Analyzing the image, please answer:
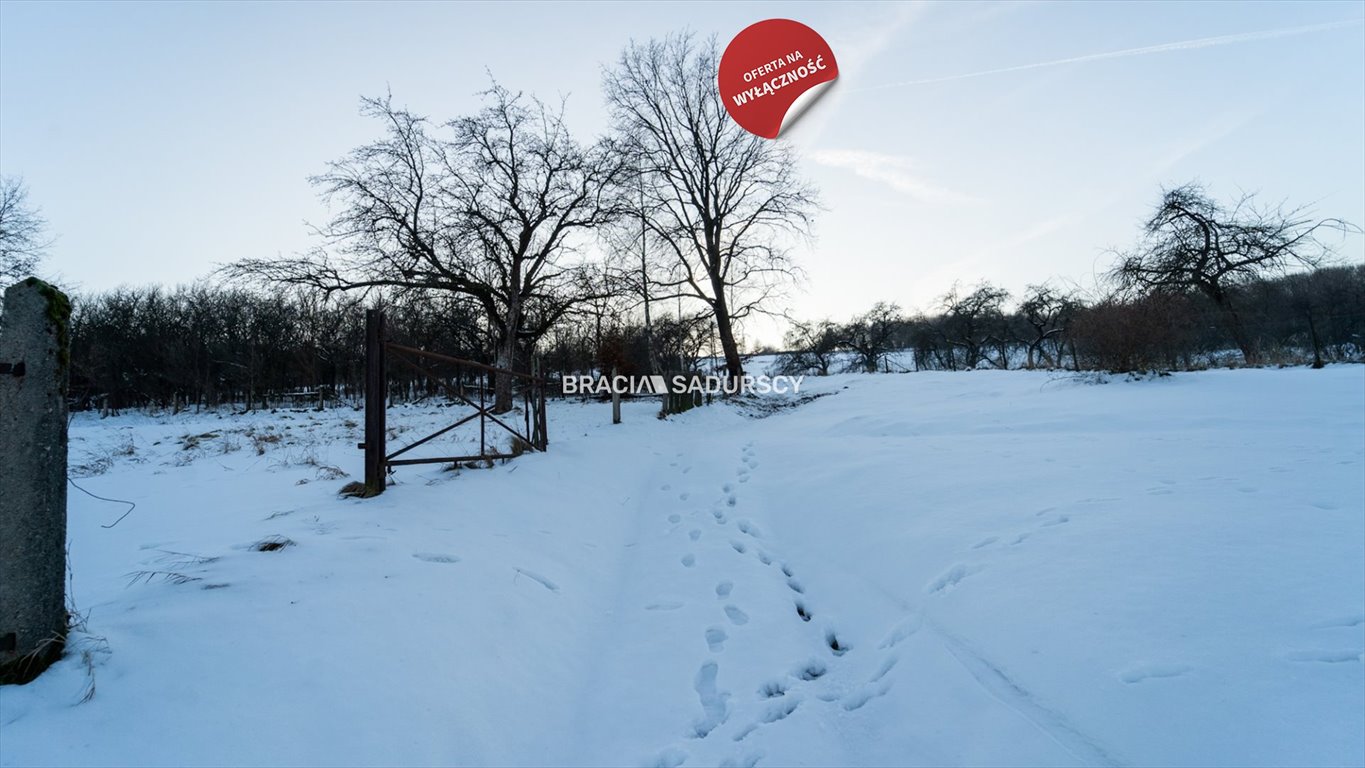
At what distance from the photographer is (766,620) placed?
3059mm

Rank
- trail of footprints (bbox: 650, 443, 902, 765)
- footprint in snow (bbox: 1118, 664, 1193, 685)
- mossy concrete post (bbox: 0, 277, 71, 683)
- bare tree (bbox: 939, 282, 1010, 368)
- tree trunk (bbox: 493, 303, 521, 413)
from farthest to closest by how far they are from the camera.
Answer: bare tree (bbox: 939, 282, 1010, 368), tree trunk (bbox: 493, 303, 521, 413), trail of footprints (bbox: 650, 443, 902, 765), footprint in snow (bbox: 1118, 664, 1193, 685), mossy concrete post (bbox: 0, 277, 71, 683)

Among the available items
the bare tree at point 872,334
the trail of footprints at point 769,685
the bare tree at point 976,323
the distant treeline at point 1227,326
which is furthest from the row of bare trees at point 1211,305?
the bare tree at point 872,334

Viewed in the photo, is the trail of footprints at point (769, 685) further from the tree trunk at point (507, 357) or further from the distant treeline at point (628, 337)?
the tree trunk at point (507, 357)

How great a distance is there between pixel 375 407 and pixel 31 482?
286cm

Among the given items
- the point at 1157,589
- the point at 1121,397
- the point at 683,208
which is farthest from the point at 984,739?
the point at 683,208

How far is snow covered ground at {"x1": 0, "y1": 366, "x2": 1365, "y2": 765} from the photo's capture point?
169 cm

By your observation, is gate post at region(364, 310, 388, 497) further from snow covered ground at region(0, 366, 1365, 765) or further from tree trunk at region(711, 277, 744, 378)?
tree trunk at region(711, 277, 744, 378)

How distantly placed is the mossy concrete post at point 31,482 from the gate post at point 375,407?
2630mm

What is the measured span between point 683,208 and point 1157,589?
726 inches

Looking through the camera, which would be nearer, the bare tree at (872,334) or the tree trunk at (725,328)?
the tree trunk at (725,328)

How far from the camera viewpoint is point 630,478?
7117mm

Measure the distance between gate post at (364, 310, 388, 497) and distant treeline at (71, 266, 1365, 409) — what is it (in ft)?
29.1

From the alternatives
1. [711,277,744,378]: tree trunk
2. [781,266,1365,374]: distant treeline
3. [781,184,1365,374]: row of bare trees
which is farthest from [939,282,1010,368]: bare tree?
[711,277,744,378]: tree trunk

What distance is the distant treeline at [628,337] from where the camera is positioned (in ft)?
32.1
